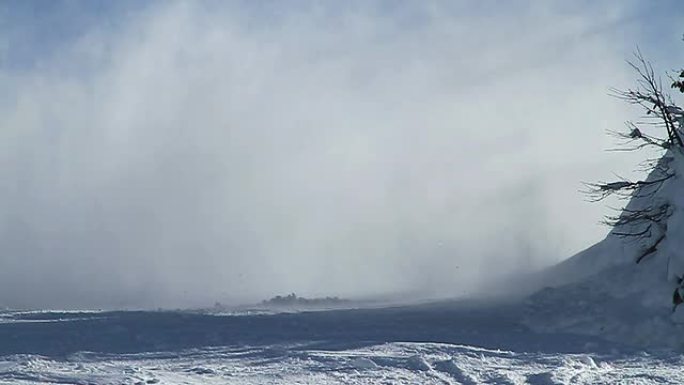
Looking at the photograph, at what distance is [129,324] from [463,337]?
23.5 feet

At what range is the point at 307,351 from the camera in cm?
1550

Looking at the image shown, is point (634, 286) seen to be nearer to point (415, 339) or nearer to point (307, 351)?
point (415, 339)

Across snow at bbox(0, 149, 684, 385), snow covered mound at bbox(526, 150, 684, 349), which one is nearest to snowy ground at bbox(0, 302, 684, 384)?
snow at bbox(0, 149, 684, 385)

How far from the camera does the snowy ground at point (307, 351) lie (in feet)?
43.8

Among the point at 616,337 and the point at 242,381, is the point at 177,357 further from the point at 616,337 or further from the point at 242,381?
the point at 616,337

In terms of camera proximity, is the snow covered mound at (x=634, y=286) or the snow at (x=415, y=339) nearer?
the snow at (x=415, y=339)

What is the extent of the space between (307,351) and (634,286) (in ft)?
34.3

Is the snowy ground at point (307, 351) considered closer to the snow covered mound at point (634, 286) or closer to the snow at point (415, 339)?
the snow at point (415, 339)

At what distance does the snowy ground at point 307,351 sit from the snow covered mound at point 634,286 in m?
1.02

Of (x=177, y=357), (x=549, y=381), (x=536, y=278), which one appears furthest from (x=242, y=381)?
(x=536, y=278)

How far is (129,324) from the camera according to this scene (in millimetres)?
18484

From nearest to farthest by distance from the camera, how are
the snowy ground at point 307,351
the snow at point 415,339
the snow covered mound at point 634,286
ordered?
1. the snowy ground at point 307,351
2. the snow at point 415,339
3. the snow covered mound at point 634,286

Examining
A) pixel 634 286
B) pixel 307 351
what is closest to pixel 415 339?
pixel 307 351

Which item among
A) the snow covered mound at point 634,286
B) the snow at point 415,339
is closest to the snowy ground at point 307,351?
the snow at point 415,339
